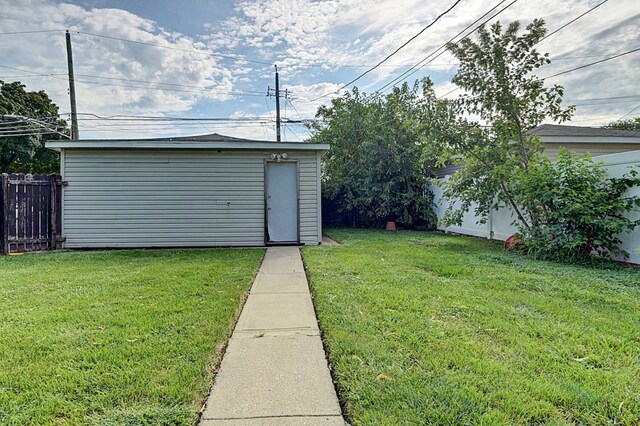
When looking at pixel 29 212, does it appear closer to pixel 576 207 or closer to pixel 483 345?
pixel 483 345

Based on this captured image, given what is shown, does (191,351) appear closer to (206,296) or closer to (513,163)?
(206,296)

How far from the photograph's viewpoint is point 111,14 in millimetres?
9141

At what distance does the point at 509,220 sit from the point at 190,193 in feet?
24.4

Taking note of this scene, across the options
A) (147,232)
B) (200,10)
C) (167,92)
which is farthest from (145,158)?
(167,92)

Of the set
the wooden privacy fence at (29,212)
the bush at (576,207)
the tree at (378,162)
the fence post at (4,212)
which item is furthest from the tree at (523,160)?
the fence post at (4,212)

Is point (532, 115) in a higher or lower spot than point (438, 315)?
higher

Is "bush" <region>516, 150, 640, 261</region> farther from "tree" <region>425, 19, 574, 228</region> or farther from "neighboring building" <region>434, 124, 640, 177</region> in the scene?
"neighboring building" <region>434, 124, 640, 177</region>

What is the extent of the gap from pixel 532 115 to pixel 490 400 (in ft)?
21.9

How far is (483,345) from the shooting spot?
7.84 ft

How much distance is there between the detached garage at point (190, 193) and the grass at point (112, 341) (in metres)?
2.69

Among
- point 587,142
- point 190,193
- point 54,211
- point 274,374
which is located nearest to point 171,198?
point 190,193

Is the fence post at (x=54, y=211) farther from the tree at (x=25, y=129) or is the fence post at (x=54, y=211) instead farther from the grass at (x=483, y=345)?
the tree at (x=25, y=129)

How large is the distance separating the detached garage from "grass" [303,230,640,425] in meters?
3.55

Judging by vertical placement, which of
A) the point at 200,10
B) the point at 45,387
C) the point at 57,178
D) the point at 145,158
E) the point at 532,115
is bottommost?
the point at 45,387
